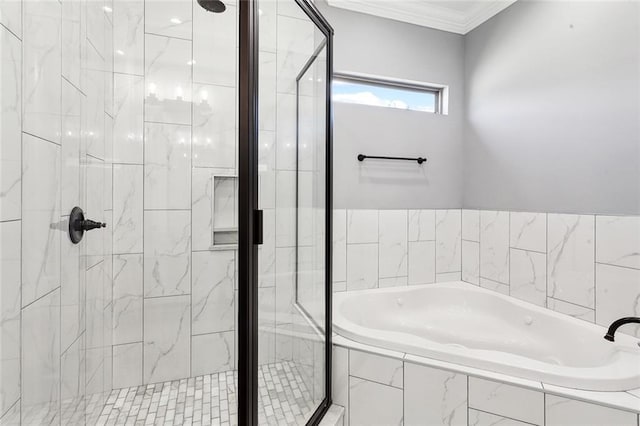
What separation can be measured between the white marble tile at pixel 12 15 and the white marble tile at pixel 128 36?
100cm

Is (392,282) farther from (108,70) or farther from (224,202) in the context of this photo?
(108,70)

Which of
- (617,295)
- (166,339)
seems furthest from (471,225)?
(166,339)

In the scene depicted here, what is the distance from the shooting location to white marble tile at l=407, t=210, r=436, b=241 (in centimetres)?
242

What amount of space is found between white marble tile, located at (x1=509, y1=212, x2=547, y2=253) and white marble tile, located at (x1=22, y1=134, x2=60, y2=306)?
2.46 m

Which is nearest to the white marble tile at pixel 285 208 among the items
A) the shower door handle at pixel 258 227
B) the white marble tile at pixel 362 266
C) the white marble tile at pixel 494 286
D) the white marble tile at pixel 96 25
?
the shower door handle at pixel 258 227

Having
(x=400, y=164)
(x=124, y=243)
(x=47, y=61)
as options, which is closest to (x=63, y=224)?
(x=47, y=61)

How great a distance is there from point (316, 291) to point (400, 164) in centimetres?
136

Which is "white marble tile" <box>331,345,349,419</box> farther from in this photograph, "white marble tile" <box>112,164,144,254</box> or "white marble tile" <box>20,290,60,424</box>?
"white marble tile" <box>112,164,144,254</box>

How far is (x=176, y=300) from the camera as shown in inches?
74.1

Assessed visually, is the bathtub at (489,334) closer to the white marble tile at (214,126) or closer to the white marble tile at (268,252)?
the white marble tile at (268,252)

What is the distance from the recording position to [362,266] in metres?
2.30

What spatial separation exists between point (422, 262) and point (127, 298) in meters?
2.06

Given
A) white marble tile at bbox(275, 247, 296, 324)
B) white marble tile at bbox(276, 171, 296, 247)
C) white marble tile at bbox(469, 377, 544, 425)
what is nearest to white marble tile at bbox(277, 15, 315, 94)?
white marble tile at bbox(276, 171, 296, 247)

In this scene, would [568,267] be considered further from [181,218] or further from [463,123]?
[181,218]
